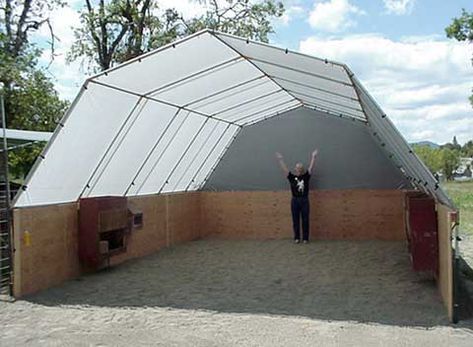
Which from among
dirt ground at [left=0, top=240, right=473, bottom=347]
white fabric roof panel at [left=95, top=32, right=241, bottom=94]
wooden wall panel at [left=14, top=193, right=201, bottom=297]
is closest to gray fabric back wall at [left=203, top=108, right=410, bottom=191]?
wooden wall panel at [left=14, top=193, right=201, bottom=297]

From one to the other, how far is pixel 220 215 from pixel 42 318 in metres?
6.21

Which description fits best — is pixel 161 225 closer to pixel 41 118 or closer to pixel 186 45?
pixel 186 45

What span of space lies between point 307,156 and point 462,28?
9649 millimetres

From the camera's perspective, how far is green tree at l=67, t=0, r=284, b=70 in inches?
672

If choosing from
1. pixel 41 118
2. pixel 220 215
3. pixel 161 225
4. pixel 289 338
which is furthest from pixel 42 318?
pixel 41 118

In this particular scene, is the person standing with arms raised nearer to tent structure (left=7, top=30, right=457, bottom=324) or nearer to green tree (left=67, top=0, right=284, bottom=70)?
tent structure (left=7, top=30, right=457, bottom=324)

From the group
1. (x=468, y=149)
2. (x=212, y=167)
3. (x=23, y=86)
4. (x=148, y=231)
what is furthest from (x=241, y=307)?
(x=468, y=149)

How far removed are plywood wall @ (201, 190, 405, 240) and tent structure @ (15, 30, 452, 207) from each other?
1.20ft

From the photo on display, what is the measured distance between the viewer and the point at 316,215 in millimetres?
10312

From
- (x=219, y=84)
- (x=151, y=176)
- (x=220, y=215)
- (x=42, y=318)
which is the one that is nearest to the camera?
(x=42, y=318)

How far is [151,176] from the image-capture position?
8594 mm

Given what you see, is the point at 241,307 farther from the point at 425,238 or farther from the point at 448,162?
the point at 448,162

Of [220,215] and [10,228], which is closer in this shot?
[10,228]

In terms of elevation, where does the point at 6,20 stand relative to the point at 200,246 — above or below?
above
